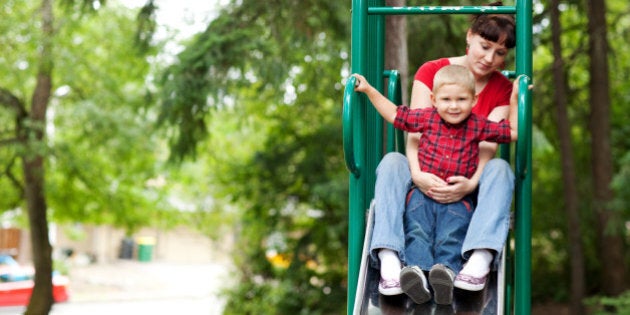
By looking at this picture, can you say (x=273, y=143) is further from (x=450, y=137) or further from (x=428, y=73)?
(x=450, y=137)

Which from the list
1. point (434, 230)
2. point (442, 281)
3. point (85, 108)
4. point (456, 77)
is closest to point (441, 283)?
point (442, 281)

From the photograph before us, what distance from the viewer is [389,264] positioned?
302 cm

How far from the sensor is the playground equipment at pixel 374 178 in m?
3.02

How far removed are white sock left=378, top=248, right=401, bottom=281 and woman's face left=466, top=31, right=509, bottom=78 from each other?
89cm

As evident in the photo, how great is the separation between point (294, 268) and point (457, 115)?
991 centimetres

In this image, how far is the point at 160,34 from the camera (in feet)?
33.9

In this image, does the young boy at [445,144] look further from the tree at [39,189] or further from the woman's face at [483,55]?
the tree at [39,189]

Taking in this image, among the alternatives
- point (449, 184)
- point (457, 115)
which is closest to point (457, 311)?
point (449, 184)

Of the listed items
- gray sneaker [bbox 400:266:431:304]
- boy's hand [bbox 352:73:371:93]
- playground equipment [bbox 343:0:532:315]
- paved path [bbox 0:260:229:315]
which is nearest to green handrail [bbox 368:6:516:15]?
playground equipment [bbox 343:0:532:315]

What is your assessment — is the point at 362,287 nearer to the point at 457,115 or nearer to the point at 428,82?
the point at 457,115

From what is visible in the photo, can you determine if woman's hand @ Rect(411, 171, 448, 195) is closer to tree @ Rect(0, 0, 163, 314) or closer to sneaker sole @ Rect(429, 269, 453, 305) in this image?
sneaker sole @ Rect(429, 269, 453, 305)

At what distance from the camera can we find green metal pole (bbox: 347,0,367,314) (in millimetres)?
3291

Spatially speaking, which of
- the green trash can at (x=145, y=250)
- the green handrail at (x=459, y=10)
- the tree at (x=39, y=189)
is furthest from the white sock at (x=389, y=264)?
A: the green trash can at (x=145, y=250)

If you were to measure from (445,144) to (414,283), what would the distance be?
0.61 metres
